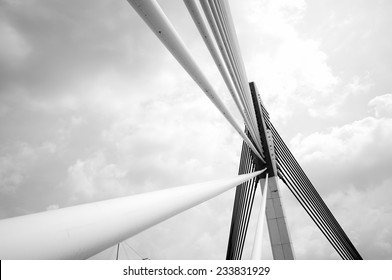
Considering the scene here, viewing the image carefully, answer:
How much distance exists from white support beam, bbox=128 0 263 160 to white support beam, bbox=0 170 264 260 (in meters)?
0.76

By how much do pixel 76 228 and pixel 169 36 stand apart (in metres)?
1.00

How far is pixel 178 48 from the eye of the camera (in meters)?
1.27

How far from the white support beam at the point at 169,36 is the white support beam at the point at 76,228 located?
→ 76 cm

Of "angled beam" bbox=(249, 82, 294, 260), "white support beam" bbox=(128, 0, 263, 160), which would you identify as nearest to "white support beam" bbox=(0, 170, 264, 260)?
"white support beam" bbox=(128, 0, 263, 160)

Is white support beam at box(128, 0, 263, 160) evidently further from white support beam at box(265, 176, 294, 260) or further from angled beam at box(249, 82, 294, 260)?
white support beam at box(265, 176, 294, 260)

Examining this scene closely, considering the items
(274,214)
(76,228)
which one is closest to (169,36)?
(76,228)

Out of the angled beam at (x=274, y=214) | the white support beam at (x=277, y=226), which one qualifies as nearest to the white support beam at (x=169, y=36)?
the angled beam at (x=274, y=214)

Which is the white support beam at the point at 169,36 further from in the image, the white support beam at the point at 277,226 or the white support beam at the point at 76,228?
the white support beam at the point at 277,226

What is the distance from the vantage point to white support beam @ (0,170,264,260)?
1.13 feet

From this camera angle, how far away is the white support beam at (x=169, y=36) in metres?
1.00
